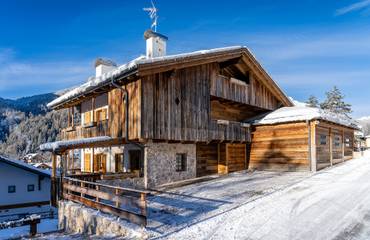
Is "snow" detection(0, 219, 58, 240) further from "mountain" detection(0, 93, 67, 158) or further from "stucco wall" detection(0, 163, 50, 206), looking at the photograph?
"mountain" detection(0, 93, 67, 158)

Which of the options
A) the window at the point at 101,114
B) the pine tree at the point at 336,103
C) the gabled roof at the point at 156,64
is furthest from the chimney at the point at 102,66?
the pine tree at the point at 336,103

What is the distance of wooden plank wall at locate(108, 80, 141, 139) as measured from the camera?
1424 centimetres

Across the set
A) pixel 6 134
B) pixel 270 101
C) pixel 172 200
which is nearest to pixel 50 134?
pixel 6 134

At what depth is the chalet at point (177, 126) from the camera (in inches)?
569

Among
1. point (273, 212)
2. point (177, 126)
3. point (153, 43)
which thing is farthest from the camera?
point (153, 43)

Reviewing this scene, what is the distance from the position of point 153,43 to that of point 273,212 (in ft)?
40.7

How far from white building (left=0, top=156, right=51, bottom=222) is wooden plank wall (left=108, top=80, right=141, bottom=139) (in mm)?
9944

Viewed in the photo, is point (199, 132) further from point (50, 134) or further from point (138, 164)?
point (50, 134)

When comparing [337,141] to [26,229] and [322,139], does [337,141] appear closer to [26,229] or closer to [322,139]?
[322,139]

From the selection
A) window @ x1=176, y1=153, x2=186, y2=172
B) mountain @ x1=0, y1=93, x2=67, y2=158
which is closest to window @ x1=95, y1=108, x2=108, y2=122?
window @ x1=176, y1=153, x2=186, y2=172

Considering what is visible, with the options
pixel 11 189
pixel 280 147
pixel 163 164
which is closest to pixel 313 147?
pixel 280 147

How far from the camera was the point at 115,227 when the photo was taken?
8.93 meters

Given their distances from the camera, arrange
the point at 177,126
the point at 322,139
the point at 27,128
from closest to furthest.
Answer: the point at 177,126, the point at 322,139, the point at 27,128

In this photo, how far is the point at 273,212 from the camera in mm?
9438
